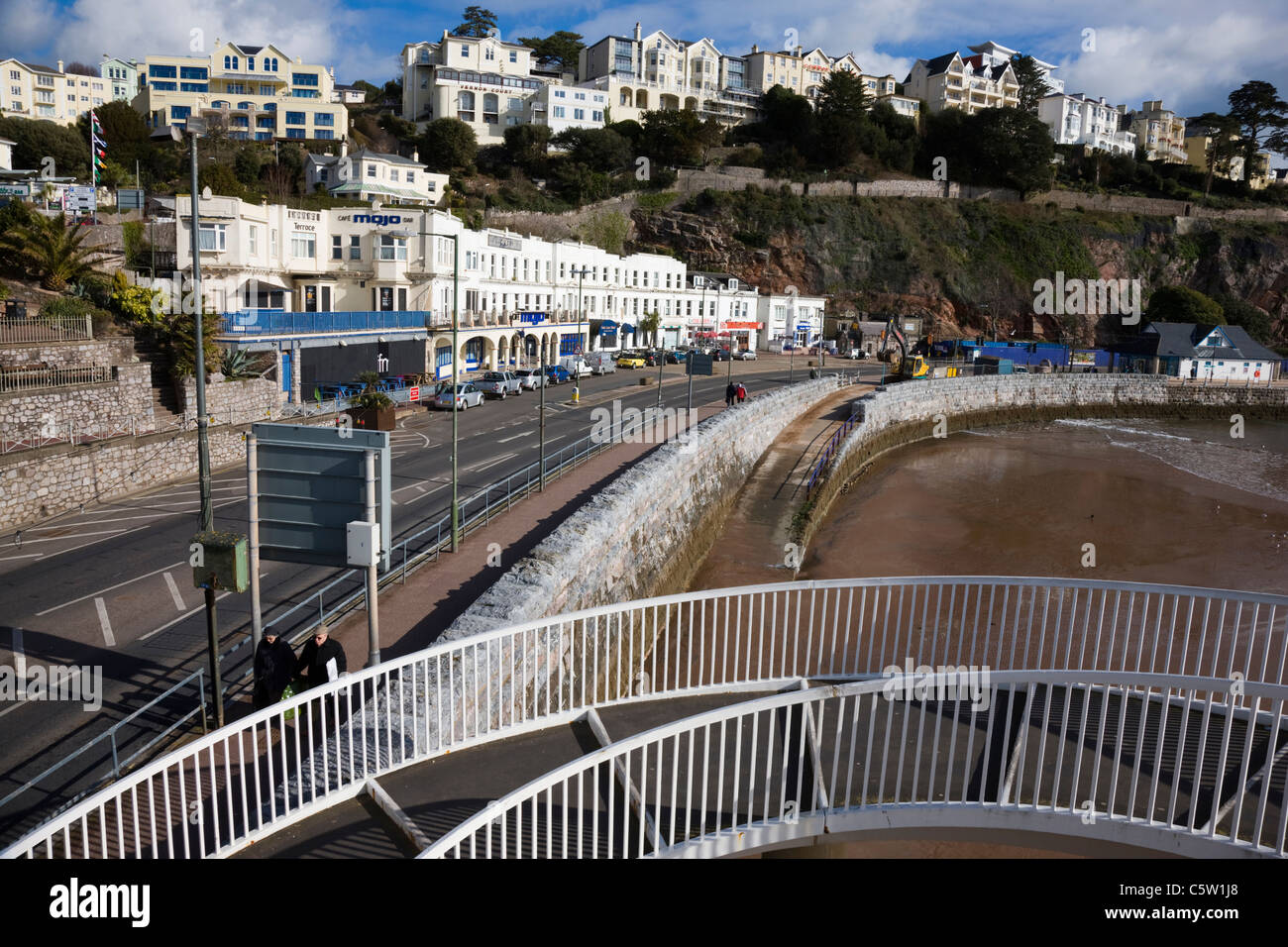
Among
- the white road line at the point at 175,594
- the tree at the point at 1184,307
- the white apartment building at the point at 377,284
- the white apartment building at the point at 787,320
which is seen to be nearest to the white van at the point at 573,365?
the white apartment building at the point at 377,284

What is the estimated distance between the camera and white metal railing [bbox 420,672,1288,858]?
5.22 metres

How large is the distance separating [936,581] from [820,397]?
37857mm

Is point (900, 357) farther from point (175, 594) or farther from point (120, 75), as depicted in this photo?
point (120, 75)

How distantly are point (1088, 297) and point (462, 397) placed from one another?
7681 centimetres

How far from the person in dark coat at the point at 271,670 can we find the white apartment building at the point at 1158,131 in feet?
491

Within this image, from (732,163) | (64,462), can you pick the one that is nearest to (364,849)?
(64,462)

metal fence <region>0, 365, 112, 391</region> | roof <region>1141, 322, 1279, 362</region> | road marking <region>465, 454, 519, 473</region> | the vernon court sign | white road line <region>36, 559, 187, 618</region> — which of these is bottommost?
white road line <region>36, 559, 187, 618</region>

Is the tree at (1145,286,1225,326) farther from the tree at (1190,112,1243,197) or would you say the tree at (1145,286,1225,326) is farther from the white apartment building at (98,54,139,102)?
the white apartment building at (98,54,139,102)

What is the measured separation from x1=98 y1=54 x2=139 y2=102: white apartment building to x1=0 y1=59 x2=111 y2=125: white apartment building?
6.55 feet

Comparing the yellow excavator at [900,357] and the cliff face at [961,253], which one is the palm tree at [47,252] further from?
the cliff face at [961,253]

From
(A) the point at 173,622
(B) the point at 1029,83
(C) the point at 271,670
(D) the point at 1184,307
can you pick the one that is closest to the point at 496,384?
(A) the point at 173,622

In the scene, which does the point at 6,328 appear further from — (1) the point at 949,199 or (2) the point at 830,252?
(1) the point at 949,199

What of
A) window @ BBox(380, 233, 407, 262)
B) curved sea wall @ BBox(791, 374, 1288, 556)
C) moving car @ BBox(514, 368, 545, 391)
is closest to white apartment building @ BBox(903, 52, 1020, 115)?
curved sea wall @ BBox(791, 374, 1288, 556)

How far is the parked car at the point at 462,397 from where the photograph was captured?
3638 centimetres
